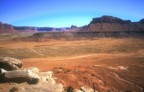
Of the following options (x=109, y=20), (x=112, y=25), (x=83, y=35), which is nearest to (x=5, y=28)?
(x=109, y=20)

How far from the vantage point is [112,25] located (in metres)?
99.1

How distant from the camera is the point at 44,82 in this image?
13.2m

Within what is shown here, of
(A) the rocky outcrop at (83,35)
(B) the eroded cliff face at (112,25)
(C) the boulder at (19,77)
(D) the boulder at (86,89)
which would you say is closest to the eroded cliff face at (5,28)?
(A) the rocky outcrop at (83,35)

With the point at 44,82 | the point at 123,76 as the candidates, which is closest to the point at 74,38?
the point at 123,76

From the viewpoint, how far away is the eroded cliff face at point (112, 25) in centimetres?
9350

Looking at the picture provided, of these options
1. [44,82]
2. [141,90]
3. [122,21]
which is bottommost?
[141,90]

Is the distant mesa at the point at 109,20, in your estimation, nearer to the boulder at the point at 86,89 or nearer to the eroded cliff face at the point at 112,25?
the eroded cliff face at the point at 112,25

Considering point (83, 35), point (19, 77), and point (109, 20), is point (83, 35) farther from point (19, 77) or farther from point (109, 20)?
point (19, 77)

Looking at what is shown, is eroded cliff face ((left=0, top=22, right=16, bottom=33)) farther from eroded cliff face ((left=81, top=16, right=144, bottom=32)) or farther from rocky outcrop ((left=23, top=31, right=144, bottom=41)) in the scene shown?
eroded cliff face ((left=81, top=16, right=144, bottom=32))

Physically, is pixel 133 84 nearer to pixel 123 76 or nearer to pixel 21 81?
pixel 123 76

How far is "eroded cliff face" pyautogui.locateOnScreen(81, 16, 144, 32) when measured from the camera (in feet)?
307

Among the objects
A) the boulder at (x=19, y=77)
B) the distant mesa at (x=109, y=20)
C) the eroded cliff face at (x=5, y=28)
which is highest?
the distant mesa at (x=109, y=20)

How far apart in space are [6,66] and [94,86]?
7.31 m

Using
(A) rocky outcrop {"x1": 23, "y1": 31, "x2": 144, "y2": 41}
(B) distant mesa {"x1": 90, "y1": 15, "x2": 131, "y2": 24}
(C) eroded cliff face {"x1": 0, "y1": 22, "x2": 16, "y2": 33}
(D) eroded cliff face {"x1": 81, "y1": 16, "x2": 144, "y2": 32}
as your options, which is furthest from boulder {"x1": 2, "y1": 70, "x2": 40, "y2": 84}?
(C) eroded cliff face {"x1": 0, "y1": 22, "x2": 16, "y2": 33}
